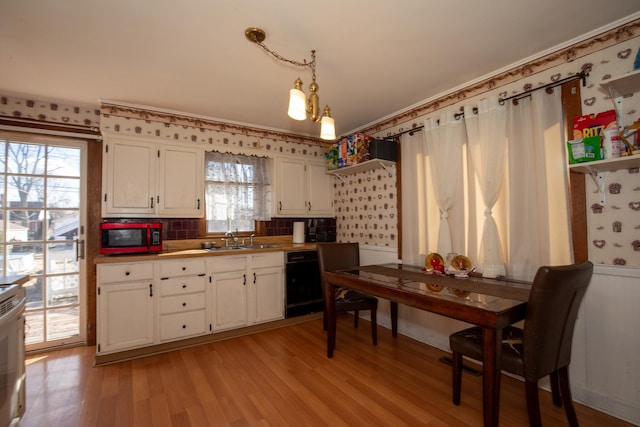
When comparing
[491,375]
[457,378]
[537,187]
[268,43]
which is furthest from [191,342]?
[537,187]

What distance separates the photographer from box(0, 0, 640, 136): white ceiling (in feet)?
5.41

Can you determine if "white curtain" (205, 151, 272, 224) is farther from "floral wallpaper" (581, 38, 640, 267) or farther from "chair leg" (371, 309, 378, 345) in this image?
"floral wallpaper" (581, 38, 640, 267)

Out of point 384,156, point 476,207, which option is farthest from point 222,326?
point 476,207

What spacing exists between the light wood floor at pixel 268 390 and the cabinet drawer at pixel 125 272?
0.72 meters

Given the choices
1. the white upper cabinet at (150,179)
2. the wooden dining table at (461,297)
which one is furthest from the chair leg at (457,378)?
the white upper cabinet at (150,179)

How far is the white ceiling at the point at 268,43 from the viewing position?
5.41 feet

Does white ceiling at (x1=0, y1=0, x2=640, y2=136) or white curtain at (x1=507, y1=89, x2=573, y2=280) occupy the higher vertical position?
white ceiling at (x1=0, y1=0, x2=640, y2=136)

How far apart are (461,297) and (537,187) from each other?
3.54 feet

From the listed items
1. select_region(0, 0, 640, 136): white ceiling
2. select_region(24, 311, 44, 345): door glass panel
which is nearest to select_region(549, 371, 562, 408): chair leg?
select_region(0, 0, 640, 136): white ceiling

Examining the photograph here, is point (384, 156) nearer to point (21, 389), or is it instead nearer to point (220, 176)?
point (220, 176)

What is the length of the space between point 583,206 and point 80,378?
151 inches

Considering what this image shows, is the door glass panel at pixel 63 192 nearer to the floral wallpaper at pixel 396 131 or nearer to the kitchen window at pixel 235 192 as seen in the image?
the floral wallpaper at pixel 396 131

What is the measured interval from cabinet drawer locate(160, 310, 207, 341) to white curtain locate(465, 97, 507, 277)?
2.60m

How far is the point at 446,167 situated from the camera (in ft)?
8.77
